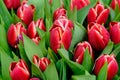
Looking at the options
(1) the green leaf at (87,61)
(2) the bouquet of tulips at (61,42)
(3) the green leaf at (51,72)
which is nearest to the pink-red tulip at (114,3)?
(2) the bouquet of tulips at (61,42)

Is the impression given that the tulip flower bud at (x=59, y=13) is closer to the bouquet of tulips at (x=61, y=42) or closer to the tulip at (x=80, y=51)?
the bouquet of tulips at (x=61, y=42)

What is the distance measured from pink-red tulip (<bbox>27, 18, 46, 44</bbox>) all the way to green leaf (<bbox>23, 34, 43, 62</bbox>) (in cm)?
6

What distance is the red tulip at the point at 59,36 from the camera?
4.16ft

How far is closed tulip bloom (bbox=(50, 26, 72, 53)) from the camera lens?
1.27m

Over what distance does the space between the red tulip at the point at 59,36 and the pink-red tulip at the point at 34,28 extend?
0.10 meters

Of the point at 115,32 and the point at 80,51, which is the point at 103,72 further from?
the point at 115,32

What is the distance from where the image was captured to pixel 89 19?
56.7 inches

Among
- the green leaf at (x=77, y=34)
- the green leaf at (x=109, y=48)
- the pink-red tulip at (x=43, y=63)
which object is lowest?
the pink-red tulip at (x=43, y=63)

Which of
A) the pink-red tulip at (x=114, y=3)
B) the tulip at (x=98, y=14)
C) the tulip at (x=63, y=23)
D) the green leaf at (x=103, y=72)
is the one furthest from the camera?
the pink-red tulip at (x=114, y=3)

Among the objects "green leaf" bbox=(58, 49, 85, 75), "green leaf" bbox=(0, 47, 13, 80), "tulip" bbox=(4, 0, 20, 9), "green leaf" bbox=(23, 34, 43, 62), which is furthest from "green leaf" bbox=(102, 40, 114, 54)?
"tulip" bbox=(4, 0, 20, 9)

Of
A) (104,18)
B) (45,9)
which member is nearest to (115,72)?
(104,18)

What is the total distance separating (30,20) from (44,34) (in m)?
0.21

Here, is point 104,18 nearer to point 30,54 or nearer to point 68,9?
point 68,9

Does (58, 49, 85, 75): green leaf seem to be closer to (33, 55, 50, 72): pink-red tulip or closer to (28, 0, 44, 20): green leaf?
(33, 55, 50, 72): pink-red tulip
